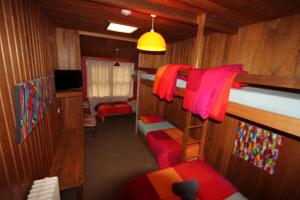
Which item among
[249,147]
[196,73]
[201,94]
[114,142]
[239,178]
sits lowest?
[114,142]

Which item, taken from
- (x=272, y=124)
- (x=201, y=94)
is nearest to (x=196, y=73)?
(x=201, y=94)

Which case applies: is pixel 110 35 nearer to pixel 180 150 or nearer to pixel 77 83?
pixel 77 83

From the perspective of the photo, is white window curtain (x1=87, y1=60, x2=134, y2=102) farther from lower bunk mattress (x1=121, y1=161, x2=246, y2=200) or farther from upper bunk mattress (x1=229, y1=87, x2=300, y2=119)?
upper bunk mattress (x1=229, y1=87, x2=300, y2=119)

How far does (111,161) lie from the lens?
127 inches

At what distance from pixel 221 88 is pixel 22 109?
6.76 ft

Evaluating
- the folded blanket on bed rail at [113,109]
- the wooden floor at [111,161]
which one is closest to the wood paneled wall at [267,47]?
the wooden floor at [111,161]

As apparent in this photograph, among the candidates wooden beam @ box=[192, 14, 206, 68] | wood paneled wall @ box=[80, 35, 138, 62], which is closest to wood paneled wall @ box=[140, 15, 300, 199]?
wooden beam @ box=[192, 14, 206, 68]

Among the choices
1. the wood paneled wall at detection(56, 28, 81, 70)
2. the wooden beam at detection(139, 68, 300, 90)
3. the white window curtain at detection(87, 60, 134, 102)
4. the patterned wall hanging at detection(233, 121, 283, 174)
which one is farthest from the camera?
the white window curtain at detection(87, 60, 134, 102)

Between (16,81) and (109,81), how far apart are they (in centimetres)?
538

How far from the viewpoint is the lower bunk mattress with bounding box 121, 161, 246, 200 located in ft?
5.74

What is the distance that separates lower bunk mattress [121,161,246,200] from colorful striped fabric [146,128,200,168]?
0.58 m

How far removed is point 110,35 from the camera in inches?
156

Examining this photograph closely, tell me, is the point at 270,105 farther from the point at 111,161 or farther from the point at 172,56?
the point at 172,56

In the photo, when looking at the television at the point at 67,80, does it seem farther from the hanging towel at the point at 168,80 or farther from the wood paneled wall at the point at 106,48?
the hanging towel at the point at 168,80
